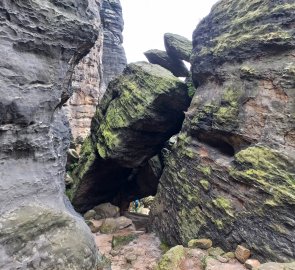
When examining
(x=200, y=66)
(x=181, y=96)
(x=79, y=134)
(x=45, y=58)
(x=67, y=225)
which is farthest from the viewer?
(x=79, y=134)

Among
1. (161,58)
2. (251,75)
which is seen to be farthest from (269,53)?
(161,58)

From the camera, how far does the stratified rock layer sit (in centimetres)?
1008

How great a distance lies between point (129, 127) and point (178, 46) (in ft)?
28.5

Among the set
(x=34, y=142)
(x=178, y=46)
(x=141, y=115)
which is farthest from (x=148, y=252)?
(x=178, y=46)

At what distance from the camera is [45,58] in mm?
7676

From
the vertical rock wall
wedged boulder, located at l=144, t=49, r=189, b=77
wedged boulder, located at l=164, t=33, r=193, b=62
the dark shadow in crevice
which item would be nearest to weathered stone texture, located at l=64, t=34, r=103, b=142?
the vertical rock wall

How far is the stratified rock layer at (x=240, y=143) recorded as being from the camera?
1008 centimetres

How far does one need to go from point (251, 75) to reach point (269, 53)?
42.9 inches

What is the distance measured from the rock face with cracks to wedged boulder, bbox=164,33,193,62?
14.8 meters

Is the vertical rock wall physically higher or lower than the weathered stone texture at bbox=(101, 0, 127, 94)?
lower

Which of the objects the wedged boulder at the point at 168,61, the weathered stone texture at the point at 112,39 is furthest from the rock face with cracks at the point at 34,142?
the weathered stone texture at the point at 112,39

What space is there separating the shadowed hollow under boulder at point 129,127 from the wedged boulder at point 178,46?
4018 mm

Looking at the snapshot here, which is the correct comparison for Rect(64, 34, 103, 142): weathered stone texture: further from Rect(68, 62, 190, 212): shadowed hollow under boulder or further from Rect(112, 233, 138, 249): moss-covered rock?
Rect(112, 233, 138, 249): moss-covered rock

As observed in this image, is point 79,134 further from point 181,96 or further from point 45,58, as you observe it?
point 45,58
